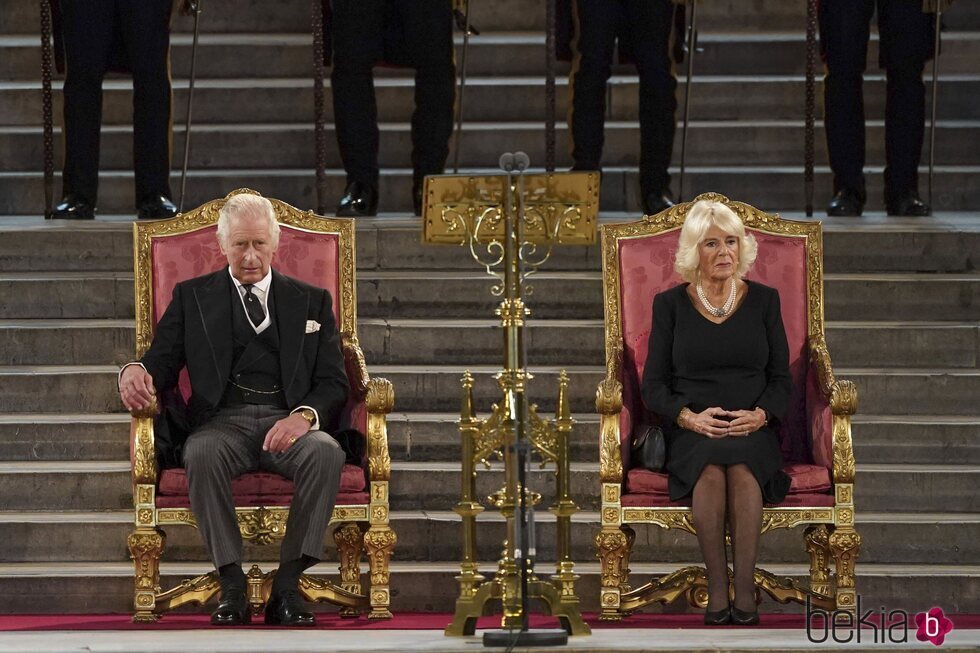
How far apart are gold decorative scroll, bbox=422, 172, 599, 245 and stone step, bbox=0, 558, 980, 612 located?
136cm

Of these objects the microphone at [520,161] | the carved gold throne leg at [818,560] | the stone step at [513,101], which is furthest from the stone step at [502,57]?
the microphone at [520,161]

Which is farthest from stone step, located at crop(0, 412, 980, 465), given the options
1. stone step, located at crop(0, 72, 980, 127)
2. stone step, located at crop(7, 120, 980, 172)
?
stone step, located at crop(0, 72, 980, 127)

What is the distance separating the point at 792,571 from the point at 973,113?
3.76 metres

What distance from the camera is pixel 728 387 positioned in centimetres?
534

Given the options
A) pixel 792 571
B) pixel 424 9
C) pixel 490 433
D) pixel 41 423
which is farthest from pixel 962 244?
pixel 41 423

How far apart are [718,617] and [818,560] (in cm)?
47

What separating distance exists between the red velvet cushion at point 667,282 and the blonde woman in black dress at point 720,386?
21 centimetres

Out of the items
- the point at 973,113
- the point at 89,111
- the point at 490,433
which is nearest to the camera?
the point at 490,433

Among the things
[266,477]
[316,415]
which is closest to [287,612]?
[266,477]

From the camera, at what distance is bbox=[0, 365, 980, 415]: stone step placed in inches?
246

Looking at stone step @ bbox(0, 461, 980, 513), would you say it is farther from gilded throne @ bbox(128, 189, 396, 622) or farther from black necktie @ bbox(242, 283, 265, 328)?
black necktie @ bbox(242, 283, 265, 328)

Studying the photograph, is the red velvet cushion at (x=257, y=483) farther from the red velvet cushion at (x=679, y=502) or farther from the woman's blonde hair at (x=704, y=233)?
the woman's blonde hair at (x=704, y=233)

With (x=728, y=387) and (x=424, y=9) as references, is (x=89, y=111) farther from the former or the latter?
(x=728, y=387)

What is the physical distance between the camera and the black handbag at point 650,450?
5.25 m
